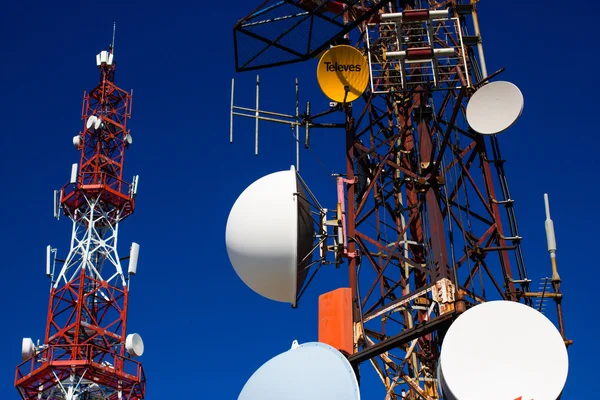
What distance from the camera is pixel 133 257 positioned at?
175 ft

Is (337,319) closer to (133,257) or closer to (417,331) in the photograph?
(417,331)

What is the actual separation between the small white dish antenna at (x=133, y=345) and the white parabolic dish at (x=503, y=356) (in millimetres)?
34788

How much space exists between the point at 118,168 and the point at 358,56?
1454 inches

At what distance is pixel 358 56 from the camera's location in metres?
22.1

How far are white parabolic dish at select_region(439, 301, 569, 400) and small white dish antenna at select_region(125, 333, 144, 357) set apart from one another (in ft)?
114

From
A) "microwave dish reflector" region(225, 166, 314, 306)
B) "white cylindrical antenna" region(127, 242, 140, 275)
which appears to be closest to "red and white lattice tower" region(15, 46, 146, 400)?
"white cylindrical antenna" region(127, 242, 140, 275)

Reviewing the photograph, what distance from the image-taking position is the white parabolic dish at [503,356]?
15.6 meters

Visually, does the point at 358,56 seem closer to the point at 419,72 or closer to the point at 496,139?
the point at 419,72

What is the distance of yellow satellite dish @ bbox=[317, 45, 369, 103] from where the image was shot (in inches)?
870

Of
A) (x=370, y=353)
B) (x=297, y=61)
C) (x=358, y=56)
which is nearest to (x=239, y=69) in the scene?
(x=297, y=61)

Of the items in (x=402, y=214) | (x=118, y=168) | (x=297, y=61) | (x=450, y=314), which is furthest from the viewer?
(x=118, y=168)

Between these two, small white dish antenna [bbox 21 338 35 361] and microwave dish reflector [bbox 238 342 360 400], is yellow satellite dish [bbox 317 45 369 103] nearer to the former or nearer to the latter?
microwave dish reflector [bbox 238 342 360 400]

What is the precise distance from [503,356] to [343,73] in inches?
362

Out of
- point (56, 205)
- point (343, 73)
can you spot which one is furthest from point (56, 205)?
point (343, 73)
